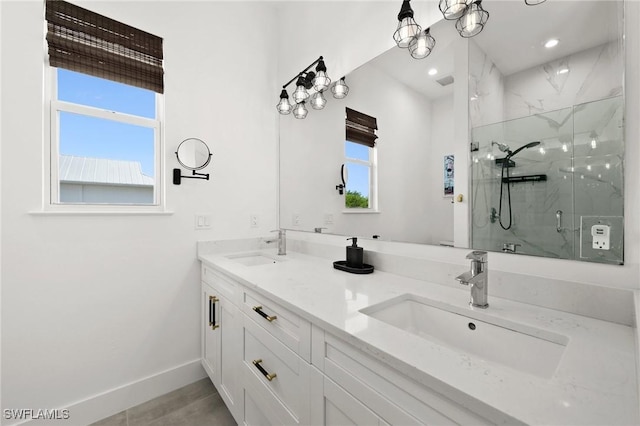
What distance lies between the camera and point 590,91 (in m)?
0.87

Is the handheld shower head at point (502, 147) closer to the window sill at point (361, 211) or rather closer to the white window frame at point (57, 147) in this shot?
the window sill at point (361, 211)

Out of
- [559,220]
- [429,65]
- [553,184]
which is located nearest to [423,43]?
[429,65]

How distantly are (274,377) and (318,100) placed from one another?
1.70 metres

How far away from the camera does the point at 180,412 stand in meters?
1.63

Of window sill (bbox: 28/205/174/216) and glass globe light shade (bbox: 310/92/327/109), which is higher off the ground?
glass globe light shade (bbox: 310/92/327/109)

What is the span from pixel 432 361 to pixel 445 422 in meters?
0.11

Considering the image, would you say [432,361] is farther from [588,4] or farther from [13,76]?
[13,76]

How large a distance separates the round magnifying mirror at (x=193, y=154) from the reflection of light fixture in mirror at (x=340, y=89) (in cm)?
101

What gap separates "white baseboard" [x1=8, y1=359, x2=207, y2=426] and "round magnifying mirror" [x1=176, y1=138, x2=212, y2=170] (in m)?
1.41

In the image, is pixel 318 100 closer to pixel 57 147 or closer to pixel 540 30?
pixel 540 30

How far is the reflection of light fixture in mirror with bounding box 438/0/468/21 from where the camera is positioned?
1.11 m

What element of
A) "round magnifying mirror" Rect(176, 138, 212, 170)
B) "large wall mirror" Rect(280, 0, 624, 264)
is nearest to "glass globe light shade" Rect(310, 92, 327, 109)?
"large wall mirror" Rect(280, 0, 624, 264)

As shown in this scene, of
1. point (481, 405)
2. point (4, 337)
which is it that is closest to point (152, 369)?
point (4, 337)

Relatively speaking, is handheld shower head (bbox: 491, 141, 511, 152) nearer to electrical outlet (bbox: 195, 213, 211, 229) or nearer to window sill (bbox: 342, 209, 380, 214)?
window sill (bbox: 342, 209, 380, 214)
